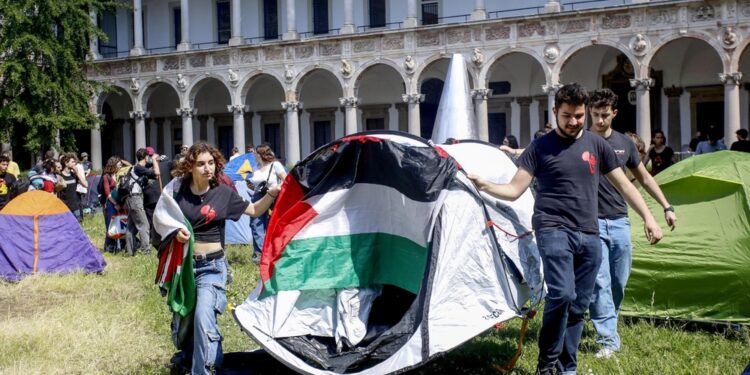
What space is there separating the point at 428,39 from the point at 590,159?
21018 millimetres

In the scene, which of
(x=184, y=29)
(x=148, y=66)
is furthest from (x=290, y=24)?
(x=148, y=66)

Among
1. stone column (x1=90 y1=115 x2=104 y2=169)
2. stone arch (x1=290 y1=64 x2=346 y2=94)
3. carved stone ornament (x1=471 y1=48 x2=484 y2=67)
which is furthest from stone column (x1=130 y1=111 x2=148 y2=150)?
carved stone ornament (x1=471 y1=48 x2=484 y2=67)

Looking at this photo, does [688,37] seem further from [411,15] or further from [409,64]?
[411,15]

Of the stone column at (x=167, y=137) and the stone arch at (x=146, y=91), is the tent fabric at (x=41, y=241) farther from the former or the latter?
the stone column at (x=167, y=137)

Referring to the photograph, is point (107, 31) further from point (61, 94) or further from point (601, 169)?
point (601, 169)

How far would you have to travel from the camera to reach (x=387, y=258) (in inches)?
243

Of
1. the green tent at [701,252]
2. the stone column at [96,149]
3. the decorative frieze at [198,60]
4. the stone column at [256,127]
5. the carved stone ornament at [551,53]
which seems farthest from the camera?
the stone column at [256,127]

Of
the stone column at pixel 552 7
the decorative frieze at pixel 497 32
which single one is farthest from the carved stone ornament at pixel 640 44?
the decorative frieze at pixel 497 32

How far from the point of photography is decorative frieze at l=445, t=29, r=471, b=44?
25.0m

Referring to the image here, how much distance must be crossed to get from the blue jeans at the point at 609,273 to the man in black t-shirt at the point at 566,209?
0.58 m

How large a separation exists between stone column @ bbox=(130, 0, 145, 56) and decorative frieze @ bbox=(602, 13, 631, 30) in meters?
18.0

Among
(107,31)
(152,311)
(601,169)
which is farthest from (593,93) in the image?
(107,31)

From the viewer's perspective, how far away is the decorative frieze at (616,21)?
2269 centimetres

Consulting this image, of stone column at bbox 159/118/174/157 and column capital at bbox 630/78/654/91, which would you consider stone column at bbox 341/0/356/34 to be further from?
stone column at bbox 159/118/174/157
